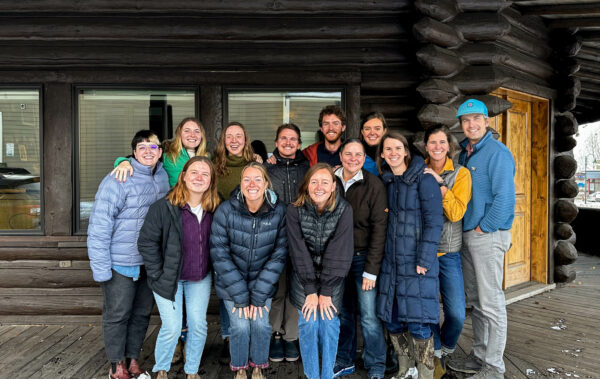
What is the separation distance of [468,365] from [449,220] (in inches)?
49.6

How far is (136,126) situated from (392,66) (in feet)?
9.94

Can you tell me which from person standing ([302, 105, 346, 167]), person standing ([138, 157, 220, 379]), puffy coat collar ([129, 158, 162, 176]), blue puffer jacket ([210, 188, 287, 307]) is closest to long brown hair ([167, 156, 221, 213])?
person standing ([138, 157, 220, 379])

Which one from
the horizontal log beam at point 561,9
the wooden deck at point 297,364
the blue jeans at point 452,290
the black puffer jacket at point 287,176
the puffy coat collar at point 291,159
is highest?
the horizontal log beam at point 561,9

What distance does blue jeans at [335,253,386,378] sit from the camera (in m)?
3.17

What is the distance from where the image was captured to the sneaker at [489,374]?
3201 mm

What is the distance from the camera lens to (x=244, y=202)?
3068mm

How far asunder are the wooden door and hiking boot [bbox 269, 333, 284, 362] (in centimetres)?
340

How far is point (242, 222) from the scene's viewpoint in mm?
3031

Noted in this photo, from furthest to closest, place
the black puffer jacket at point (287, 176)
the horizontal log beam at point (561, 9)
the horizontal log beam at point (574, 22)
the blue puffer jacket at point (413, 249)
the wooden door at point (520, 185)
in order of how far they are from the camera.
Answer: the wooden door at point (520, 185)
the horizontal log beam at point (574, 22)
the horizontal log beam at point (561, 9)
the black puffer jacket at point (287, 176)
the blue puffer jacket at point (413, 249)

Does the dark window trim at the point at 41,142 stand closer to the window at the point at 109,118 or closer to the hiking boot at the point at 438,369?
the window at the point at 109,118

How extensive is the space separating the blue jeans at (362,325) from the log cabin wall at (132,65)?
193cm

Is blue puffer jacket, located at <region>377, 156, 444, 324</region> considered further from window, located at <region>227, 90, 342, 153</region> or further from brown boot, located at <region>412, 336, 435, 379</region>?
window, located at <region>227, 90, 342, 153</region>

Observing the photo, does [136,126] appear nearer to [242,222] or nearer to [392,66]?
[242,222]

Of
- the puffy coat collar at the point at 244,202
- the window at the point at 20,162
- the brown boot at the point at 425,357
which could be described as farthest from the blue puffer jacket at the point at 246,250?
the window at the point at 20,162
